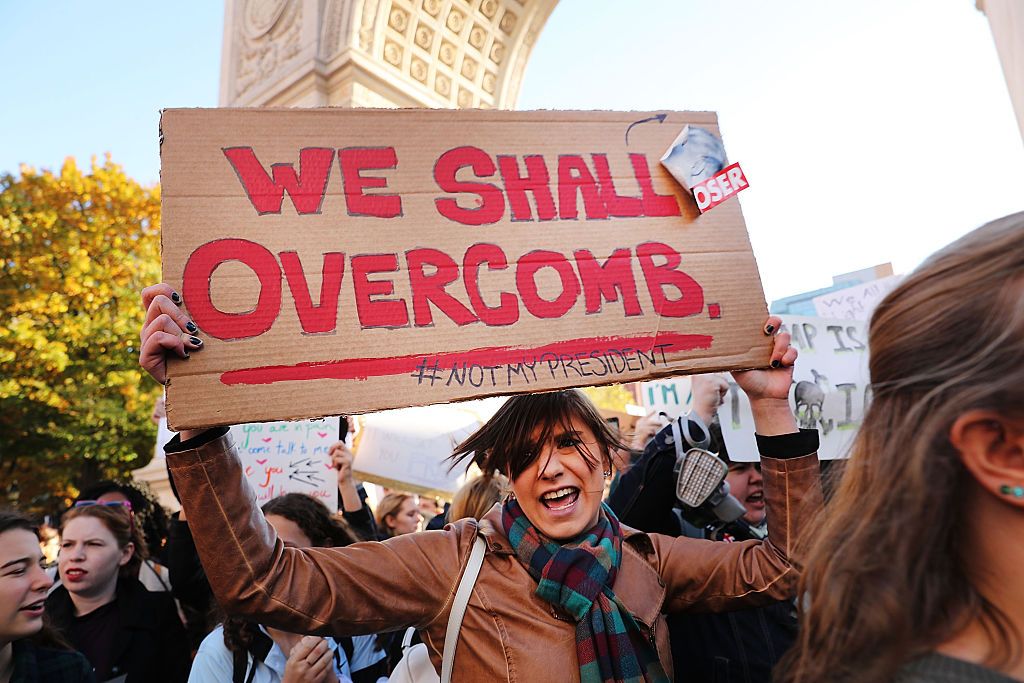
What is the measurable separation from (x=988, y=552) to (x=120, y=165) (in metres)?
19.9

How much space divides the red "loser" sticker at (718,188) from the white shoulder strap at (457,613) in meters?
1.06

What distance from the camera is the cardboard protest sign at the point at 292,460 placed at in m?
4.04

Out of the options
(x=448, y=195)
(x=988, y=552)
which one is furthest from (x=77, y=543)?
(x=988, y=552)

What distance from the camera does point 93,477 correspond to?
16.8m

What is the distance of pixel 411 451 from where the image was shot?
14.1ft

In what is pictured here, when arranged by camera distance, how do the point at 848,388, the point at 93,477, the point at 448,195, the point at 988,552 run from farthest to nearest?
the point at 93,477, the point at 848,388, the point at 448,195, the point at 988,552

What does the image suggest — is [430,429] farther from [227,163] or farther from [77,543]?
[227,163]

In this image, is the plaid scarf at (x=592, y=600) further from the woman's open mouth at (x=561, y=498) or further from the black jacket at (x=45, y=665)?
the black jacket at (x=45, y=665)

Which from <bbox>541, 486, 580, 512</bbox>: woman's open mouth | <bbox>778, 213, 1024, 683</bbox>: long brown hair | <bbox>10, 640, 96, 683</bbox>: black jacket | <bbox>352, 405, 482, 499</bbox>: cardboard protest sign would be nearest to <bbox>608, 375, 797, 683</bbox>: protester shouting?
<bbox>541, 486, 580, 512</bbox>: woman's open mouth

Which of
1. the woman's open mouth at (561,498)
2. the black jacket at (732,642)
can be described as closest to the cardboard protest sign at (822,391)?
the black jacket at (732,642)

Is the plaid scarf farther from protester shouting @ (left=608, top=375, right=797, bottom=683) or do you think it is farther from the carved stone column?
the carved stone column

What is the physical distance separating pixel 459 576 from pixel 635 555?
0.46m

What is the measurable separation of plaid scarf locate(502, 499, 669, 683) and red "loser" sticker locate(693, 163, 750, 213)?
897mm

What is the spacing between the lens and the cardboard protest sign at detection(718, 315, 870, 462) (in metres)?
2.93
